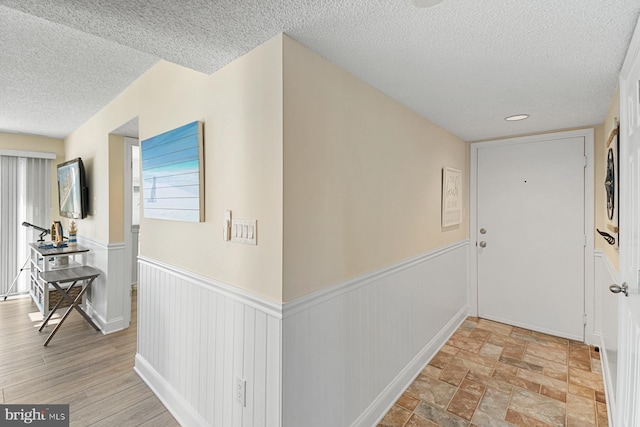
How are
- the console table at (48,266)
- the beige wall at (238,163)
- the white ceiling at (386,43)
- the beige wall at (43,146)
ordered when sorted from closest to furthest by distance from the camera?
the white ceiling at (386,43) → the beige wall at (238,163) → the console table at (48,266) → the beige wall at (43,146)

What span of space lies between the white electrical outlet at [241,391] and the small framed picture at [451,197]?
2.21 metres

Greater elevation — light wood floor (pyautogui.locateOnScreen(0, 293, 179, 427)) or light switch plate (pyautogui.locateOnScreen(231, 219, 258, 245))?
light switch plate (pyautogui.locateOnScreen(231, 219, 258, 245))

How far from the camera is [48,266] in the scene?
137 inches

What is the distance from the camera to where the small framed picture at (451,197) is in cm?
287

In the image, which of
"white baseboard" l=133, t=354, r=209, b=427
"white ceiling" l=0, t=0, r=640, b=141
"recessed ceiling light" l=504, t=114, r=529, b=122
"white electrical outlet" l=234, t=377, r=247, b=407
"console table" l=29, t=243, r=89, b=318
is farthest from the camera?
"console table" l=29, t=243, r=89, b=318

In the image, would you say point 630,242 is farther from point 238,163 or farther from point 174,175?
point 174,175

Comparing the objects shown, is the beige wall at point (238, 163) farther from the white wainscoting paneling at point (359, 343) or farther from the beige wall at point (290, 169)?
the white wainscoting paneling at point (359, 343)

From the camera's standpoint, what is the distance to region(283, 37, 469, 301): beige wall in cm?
135

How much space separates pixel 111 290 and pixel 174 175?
209cm

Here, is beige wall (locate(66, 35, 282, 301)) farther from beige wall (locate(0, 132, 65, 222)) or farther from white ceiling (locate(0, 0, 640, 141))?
beige wall (locate(0, 132, 65, 222))

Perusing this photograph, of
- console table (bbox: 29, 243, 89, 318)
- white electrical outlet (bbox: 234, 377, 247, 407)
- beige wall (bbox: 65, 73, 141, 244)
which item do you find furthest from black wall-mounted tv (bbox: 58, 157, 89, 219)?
white electrical outlet (bbox: 234, 377, 247, 407)

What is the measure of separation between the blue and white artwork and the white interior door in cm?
310

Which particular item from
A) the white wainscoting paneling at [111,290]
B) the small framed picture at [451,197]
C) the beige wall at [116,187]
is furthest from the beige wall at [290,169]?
the white wainscoting paneling at [111,290]

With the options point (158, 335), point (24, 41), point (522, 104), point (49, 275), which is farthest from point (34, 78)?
point (522, 104)
